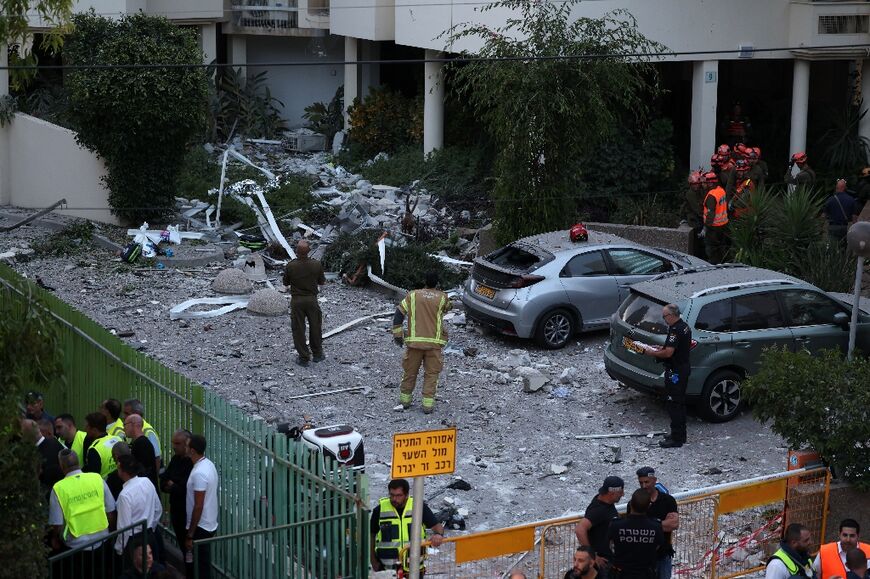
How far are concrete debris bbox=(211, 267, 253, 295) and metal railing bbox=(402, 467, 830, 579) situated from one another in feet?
31.7

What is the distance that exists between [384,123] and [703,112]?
28.4 ft

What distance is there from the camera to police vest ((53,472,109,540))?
31.7 ft

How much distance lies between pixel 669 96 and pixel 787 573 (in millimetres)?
19306

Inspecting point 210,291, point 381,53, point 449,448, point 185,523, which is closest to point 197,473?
point 185,523

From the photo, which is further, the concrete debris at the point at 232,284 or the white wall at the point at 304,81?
the white wall at the point at 304,81

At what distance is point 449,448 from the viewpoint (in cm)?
860

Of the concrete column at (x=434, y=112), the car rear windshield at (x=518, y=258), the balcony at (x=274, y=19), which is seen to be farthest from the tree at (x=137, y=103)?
the balcony at (x=274, y=19)

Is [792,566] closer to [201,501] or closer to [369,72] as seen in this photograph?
[201,501]

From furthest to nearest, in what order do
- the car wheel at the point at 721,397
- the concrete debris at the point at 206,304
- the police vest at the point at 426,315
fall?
the concrete debris at the point at 206,304 < the police vest at the point at 426,315 < the car wheel at the point at 721,397

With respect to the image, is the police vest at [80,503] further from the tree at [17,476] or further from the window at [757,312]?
the window at [757,312]

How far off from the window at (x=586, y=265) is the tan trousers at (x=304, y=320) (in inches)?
124

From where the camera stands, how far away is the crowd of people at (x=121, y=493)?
9.66 meters

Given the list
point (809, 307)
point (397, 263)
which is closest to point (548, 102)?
point (397, 263)

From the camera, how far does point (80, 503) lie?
31.7 ft
